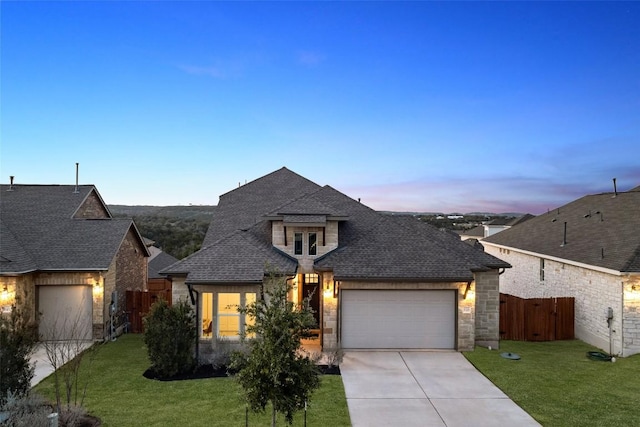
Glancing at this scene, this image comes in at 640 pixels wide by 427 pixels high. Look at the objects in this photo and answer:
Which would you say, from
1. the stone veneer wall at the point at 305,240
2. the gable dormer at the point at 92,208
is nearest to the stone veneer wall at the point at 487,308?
the stone veneer wall at the point at 305,240

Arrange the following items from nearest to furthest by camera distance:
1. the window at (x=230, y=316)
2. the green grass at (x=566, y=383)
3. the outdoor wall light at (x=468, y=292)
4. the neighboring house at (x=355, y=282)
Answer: the green grass at (x=566, y=383)
the window at (x=230, y=316)
the neighboring house at (x=355, y=282)
the outdoor wall light at (x=468, y=292)

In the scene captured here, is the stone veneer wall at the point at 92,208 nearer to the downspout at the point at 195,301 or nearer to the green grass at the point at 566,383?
the downspout at the point at 195,301

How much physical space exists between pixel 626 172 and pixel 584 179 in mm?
3160

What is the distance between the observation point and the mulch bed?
36.4ft

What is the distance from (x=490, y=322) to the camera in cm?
1462

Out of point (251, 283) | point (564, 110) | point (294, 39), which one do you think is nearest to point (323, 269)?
point (251, 283)

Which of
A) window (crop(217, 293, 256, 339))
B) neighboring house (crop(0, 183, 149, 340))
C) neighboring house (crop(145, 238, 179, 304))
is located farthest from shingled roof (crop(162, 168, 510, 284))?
neighboring house (crop(145, 238, 179, 304))

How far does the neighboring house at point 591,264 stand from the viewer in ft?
43.7

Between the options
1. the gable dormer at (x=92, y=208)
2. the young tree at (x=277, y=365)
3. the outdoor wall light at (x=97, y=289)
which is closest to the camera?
the young tree at (x=277, y=365)

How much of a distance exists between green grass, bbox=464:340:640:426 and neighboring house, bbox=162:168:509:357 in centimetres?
161

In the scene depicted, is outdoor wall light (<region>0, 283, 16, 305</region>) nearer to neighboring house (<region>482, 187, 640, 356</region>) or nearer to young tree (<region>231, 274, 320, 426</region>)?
young tree (<region>231, 274, 320, 426</region>)

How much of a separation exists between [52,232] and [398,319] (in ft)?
47.8

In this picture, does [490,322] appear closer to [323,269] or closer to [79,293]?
[323,269]

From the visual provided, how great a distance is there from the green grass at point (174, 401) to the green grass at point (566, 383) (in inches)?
186
